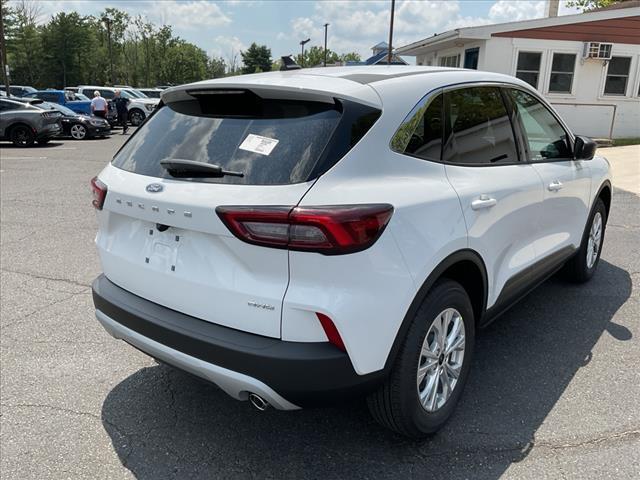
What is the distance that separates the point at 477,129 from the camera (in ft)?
10.3

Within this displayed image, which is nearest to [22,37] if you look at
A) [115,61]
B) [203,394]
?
[115,61]

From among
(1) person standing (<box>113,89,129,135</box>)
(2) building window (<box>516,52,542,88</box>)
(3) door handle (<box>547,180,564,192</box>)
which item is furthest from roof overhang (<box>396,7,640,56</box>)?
(3) door handle (<box>547,180,564,192</box>)

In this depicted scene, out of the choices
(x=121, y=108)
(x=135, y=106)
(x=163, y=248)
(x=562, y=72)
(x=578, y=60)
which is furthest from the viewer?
(x=135, y=106)

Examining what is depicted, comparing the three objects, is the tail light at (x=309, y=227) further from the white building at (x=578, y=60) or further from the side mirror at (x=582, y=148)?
the white building at (x=578, y=60)

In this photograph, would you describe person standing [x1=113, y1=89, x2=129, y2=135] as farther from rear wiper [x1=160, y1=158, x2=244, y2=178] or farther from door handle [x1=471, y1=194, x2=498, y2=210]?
door handle [x1=471, y1=194, x2=498, y2=210]

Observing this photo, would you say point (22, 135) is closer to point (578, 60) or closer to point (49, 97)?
point (49, 97)

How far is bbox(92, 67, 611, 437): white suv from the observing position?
6.97 ft

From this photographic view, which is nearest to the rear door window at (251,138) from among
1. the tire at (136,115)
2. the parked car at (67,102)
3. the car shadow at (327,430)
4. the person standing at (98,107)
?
the car shadow at (327,430)

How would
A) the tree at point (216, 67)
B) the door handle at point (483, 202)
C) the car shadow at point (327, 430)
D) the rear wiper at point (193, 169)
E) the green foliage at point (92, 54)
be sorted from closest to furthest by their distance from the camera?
the rear wiper at point (193, 169)
the car shadow at point (327, 430)
the door handle at point (483, 202)
the green foliage at point (92, 54)
the tree at point (216, 67)

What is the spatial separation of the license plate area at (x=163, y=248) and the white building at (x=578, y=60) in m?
16.5

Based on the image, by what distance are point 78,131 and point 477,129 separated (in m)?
19.2

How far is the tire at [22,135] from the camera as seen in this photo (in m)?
16.5

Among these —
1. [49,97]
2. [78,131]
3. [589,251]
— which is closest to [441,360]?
[589,251]

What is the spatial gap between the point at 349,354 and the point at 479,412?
1.24 meters
